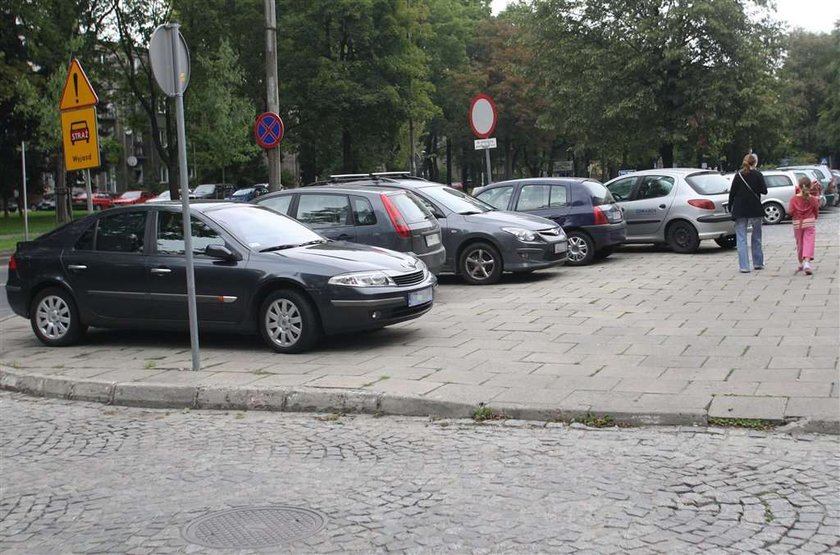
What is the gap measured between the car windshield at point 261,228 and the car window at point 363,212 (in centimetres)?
203

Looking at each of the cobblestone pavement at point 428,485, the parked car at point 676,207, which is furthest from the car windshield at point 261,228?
the parked car at point 676,207

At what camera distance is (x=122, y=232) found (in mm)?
9992

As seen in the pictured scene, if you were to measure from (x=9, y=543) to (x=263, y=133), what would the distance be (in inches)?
522

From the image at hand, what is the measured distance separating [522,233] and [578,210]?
2.52 m

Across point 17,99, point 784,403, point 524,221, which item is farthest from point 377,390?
point 17,99

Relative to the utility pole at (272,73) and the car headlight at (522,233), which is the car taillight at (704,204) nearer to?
the car headlight at (522,233)

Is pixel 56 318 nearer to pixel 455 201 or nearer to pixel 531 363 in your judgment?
pixel 531 363

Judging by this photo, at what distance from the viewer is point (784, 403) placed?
21.1 feet

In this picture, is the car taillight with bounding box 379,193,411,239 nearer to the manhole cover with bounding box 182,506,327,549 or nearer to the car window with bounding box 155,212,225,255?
the car window with bounding box 155,212,225,255

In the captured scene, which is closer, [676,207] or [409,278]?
[409,278]

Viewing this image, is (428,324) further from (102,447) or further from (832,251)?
(832,251)

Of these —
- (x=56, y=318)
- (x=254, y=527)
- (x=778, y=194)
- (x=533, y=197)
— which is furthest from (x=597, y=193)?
(x=254, y=527)

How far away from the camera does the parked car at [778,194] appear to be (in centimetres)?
2675

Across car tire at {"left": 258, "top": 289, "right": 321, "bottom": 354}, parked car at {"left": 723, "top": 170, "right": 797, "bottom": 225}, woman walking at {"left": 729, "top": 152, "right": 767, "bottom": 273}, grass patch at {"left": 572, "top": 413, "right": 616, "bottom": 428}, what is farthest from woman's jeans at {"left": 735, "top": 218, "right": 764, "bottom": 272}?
parked car at {"left": 723, "top": 170, "right": 797, "bottom": 225}
